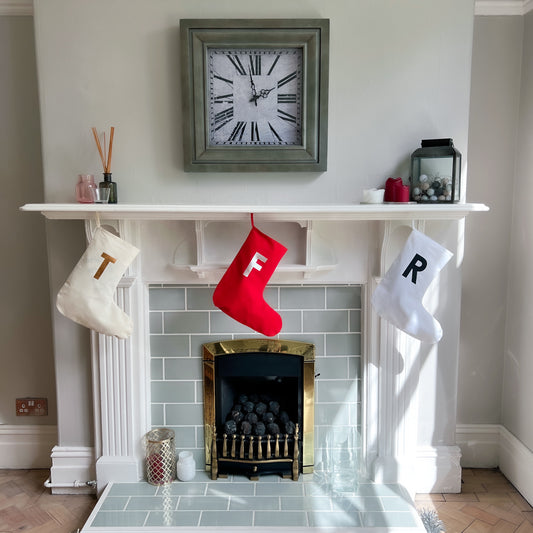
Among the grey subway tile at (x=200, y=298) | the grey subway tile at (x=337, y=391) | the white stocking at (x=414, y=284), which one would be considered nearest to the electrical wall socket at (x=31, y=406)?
→ the grey subway tile at (x=200, y=298)

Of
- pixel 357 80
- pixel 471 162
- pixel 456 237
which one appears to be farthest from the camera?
pixel 471 162

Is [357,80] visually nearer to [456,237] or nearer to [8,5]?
[456,237]

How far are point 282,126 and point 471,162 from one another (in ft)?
2.99

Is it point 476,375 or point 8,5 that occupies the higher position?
point 8,5

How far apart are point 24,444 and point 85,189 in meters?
1.33

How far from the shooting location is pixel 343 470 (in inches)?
85.1

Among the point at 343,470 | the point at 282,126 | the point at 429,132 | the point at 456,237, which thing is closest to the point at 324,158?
the point at 282,126

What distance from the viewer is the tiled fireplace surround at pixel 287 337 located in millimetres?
2152

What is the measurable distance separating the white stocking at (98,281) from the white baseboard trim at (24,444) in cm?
86

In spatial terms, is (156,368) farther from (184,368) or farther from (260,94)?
(260,94)

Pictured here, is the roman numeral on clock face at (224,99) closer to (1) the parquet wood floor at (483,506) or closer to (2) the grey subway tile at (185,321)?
(2) the grey subway tile at (185,321)

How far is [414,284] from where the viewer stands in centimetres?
196

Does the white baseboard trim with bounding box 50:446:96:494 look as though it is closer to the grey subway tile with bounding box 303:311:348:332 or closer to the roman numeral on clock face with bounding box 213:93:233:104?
the grey subway tile with bounding box 303:311:348:332

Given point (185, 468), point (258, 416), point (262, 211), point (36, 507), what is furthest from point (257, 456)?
point (262, 211)
